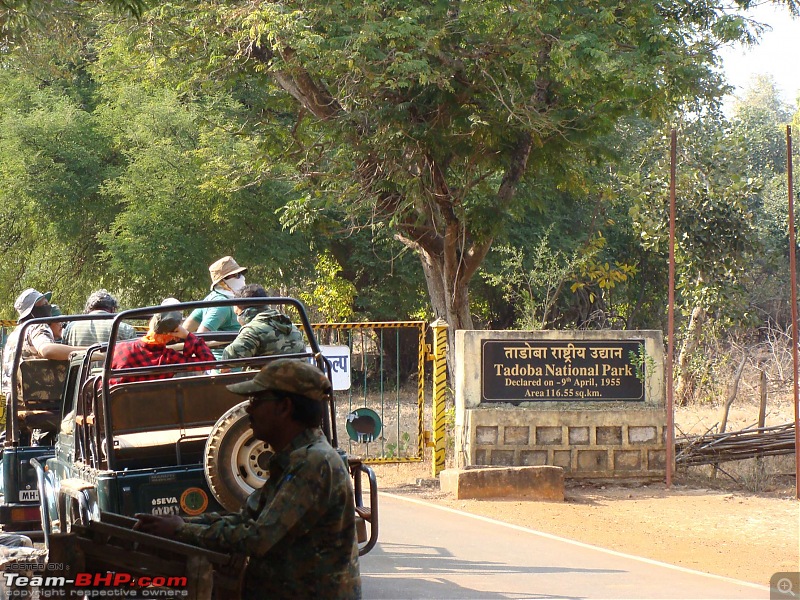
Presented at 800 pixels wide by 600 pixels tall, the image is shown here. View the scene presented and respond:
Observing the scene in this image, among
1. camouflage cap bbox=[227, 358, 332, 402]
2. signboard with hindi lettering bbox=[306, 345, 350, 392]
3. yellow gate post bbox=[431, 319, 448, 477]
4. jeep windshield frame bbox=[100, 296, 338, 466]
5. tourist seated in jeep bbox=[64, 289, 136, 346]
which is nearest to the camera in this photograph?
camouflage cap bbox=[227, 358, 332, 402]

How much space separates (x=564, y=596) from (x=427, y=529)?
2.73m

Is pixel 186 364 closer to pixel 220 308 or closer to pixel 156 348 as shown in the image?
pixel 156 348

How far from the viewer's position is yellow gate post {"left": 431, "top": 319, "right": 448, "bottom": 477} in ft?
41.8

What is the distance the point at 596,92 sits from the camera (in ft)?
50.6

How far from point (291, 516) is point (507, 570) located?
17.2ft

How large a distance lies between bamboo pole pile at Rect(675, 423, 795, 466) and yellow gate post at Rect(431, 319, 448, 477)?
3.06m

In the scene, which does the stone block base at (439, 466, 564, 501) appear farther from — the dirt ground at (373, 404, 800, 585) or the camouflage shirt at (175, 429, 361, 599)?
the camouflage shirt at (175, 429, 361, 599)

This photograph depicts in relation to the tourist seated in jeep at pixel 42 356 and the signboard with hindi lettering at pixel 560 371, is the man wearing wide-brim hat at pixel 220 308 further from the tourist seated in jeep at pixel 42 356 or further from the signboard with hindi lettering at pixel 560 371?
the signboard with hindi lettering at pixel 560 371

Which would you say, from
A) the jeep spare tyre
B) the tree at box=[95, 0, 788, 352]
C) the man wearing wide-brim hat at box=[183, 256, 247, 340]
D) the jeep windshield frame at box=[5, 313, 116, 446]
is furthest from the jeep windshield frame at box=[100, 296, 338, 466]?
the tree at box=[95, 0, 788, 352]

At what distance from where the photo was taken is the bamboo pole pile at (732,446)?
520 inches

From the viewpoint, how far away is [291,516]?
324cm

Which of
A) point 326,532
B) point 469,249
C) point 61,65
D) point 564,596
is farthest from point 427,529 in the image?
point 61,65

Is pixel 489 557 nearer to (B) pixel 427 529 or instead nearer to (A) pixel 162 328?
(B) pixel 427 529

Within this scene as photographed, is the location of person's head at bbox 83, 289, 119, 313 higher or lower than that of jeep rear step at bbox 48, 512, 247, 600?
higher
